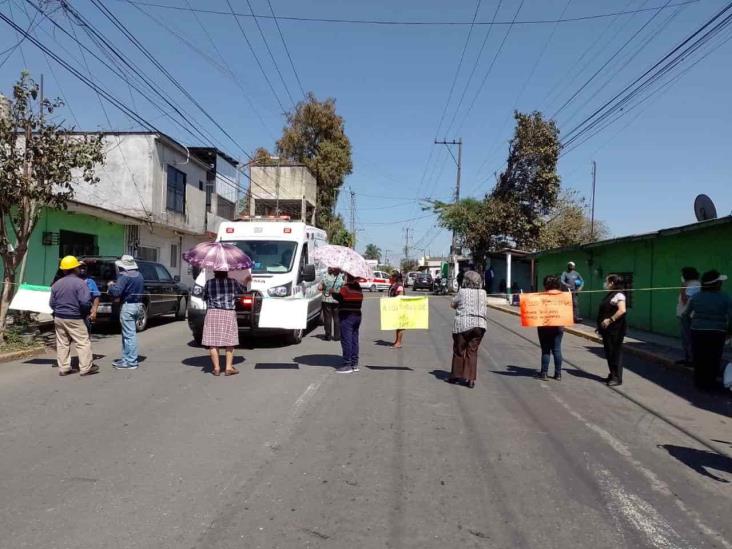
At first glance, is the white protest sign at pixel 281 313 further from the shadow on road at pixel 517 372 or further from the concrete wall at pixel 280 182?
the concrete wall at pixel 280 182

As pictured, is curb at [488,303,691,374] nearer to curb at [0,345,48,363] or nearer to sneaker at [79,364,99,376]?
sneaker at [79,364,99,376]

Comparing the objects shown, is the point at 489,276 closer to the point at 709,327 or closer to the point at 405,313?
the point at 405,313

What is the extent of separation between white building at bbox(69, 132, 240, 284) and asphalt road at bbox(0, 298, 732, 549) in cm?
1452

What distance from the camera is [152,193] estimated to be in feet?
77.7

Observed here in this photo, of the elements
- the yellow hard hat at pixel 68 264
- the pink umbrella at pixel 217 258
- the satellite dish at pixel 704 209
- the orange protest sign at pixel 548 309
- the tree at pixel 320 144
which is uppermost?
the tree at pixel 320 144

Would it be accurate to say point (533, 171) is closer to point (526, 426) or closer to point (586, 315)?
point (586, 315)

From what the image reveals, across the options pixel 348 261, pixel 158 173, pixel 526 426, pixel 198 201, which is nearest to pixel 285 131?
pixel 198 201

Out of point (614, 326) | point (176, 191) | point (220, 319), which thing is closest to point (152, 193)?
point (176, 191)

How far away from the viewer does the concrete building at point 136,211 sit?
17.0 metres

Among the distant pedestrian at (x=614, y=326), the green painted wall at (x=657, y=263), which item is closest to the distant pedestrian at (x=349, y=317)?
the distant pedestrian at (x=614, y=326)

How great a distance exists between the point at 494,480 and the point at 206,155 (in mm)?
31093

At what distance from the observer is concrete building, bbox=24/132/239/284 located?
17.0 meters

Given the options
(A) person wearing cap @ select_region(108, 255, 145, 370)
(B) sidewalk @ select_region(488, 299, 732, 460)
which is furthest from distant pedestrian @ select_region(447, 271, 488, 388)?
(A) person wearing cap @ select_region(108, 255, 145, 370)

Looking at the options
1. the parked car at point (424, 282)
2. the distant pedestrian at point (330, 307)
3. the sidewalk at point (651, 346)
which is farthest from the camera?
the parked car at point (424, 282)
